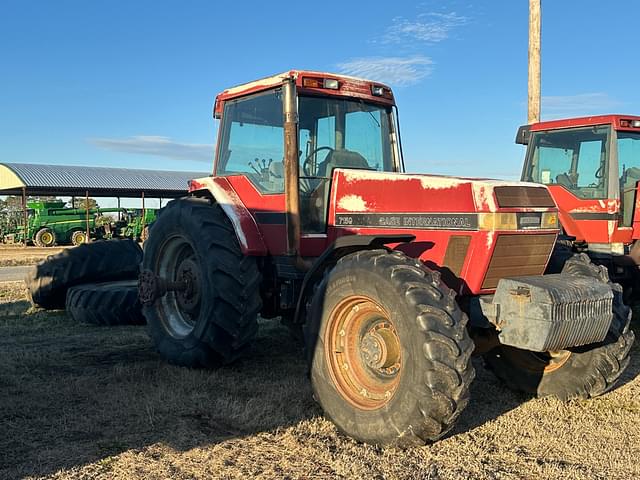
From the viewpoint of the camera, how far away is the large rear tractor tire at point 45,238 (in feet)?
97.8

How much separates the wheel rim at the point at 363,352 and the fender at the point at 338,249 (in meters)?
0.41

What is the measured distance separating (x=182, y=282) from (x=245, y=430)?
2.17 metres

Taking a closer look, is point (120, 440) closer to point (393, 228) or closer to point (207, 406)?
point (207, 406)

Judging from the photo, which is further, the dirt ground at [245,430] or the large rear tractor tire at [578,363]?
the large rear tractor tire at [578,363]

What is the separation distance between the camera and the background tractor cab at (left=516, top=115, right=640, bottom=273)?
7949 mm

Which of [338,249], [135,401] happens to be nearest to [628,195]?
[338,249]

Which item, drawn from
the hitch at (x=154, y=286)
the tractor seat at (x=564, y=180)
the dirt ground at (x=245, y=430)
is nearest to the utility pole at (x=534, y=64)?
the tractor seat at (x=564, y=180)

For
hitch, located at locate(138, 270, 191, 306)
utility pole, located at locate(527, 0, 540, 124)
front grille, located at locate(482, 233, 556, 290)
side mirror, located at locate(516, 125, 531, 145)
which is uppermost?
utility pole, located at locate(527, 0, 540, 124)

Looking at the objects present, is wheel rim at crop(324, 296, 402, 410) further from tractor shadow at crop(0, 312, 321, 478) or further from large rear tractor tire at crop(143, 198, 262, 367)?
large rear tractor tire at crop(143, 198, 262, 367)

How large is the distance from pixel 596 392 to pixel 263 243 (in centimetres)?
286

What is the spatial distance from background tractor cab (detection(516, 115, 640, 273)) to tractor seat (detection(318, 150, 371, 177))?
11.8ft

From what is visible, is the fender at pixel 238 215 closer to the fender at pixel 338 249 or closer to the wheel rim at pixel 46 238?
the fender at pixel 338 249

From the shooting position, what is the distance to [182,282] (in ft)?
20.1

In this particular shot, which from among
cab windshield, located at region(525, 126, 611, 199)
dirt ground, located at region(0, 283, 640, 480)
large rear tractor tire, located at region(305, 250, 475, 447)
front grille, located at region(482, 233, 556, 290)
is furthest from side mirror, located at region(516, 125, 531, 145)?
large rear tractor tire, located at region(305, 250, 475, 447)
